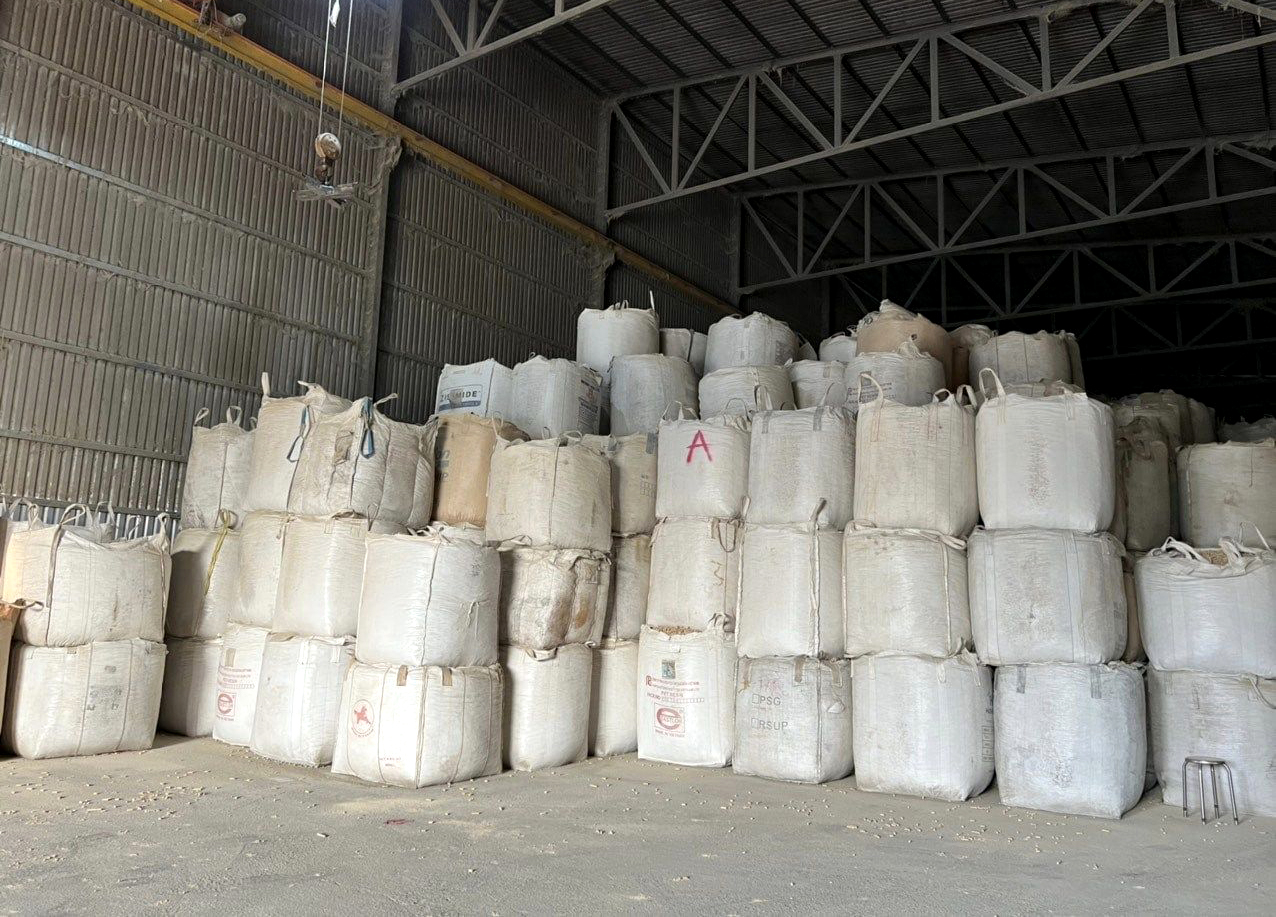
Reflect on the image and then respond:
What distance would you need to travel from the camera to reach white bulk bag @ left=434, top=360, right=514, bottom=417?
21.1ft

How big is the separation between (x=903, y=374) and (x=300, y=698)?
351 centimetres

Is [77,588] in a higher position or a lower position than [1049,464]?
lower

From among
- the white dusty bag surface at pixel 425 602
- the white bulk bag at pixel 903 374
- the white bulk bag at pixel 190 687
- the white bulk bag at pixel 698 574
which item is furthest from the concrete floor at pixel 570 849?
the white bulk bag at pixel 903 374

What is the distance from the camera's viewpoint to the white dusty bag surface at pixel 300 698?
452 centimetres

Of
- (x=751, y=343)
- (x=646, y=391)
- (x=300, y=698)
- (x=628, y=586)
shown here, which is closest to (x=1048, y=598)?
(x=628, y=586)

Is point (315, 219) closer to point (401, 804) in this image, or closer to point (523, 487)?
point (523, 487)

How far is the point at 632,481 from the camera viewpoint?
5426 mm

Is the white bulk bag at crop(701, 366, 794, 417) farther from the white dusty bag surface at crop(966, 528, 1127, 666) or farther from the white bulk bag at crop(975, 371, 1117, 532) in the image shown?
the white dusty bag surface at crop(966, 528, 1127, 666)

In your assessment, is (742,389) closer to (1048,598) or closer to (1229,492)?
(1048,598)

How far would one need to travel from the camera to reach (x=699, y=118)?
10820 mm

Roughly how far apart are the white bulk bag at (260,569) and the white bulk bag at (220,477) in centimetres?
62

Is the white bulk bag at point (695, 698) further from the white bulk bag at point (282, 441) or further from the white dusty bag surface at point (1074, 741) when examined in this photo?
the white bulk bag at point (282, 441)

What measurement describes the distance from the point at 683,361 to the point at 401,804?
3.57 meters

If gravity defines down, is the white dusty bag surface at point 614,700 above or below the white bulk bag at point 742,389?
below
